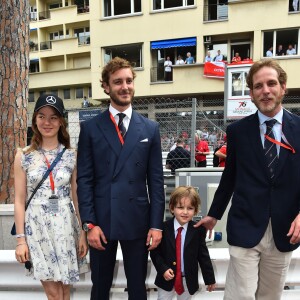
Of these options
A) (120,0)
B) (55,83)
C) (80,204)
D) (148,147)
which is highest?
(120,0)

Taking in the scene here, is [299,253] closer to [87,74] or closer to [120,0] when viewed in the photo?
[120,0]

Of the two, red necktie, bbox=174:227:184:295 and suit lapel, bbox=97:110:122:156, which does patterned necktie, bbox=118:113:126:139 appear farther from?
red necktie, bbox=174:227:184:295

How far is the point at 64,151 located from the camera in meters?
2.14

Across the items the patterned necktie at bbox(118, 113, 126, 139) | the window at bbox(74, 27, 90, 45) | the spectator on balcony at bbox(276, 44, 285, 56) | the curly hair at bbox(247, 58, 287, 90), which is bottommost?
the patterned necktie at bbox(118, 113, 126, 139)

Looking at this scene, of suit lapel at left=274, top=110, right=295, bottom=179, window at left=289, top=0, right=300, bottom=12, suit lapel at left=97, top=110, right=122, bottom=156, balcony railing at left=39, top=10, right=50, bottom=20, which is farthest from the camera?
balcony railing at left=39, top=10, right=50, bottom=20

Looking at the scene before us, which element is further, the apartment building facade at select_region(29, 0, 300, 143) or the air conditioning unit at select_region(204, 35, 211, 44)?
the air conditioning unit at select_region(204, 35, 211, 44)

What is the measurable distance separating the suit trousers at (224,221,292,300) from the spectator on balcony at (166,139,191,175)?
3967 mm

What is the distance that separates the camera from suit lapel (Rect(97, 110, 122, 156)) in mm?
1975

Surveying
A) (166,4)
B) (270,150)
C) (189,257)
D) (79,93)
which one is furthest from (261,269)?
(79,93)

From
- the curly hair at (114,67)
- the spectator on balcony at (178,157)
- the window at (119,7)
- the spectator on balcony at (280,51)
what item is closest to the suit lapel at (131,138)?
the curly hair at (114,67)

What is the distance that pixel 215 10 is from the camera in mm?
17641

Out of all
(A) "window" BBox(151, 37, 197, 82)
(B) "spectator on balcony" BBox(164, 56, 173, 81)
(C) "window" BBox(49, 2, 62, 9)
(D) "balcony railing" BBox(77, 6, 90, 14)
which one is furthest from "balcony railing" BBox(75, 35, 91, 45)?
(B) "spectator on balcony" BBox(164, 56, 173, 81)

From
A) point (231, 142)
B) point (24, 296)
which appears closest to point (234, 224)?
point (231, 142)

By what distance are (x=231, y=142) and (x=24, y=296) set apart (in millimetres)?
2035
